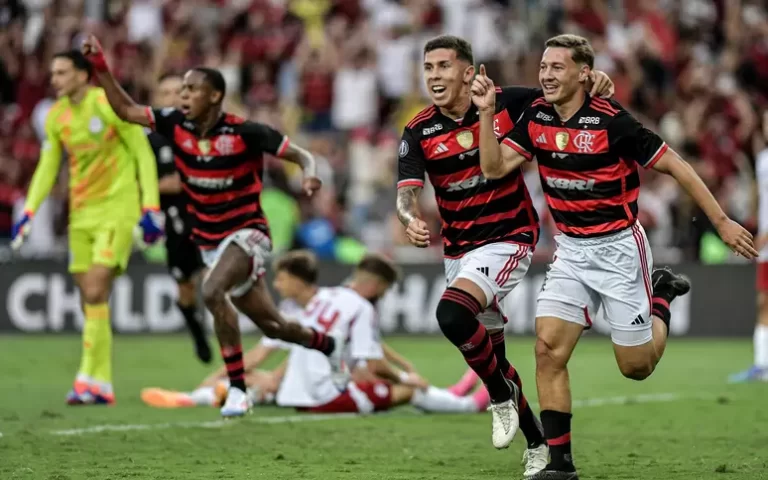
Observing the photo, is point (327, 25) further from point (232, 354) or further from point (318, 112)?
point (232, 354)

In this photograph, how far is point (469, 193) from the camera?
26.4 ft

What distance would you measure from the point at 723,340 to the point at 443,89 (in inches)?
462

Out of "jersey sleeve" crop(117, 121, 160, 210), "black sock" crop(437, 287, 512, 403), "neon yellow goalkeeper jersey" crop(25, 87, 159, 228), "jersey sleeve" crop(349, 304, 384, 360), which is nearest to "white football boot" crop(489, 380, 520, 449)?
"black sock" crop(437, 287, 512, 403)

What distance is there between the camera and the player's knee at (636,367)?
764cm

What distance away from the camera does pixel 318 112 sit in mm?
21219

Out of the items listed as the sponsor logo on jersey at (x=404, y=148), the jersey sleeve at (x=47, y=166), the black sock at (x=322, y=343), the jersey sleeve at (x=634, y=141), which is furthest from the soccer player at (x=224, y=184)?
the jersey sleeve at (x=634, y=141)

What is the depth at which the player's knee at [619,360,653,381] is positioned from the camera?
301 inches

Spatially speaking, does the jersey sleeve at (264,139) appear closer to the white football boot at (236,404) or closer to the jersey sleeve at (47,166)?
the white football boot at (236,404)

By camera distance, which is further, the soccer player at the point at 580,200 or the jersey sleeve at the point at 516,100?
the jersey sleeve at the point at 516,100

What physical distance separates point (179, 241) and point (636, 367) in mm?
6435

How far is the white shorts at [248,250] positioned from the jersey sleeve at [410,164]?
88.2 inches

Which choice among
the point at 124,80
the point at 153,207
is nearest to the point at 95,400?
the point at 153,207

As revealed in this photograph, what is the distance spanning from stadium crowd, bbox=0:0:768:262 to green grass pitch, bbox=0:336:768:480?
5.51 metres

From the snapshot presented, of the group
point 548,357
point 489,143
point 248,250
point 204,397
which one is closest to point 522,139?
point 489,143
